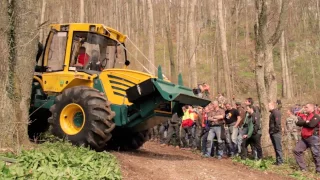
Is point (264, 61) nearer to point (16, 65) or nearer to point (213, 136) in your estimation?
point (213, 136)

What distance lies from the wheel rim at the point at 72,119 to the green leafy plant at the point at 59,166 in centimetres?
161

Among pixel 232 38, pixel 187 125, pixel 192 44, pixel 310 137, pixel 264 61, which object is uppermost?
pixel 232 38

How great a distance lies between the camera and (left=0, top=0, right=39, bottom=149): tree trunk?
7.48 meters

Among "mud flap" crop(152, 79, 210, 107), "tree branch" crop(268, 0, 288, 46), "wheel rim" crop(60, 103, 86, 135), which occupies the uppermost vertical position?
"tree branch" crop(268, 0, 288, 46)

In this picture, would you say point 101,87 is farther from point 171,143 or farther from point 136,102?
point 171,143

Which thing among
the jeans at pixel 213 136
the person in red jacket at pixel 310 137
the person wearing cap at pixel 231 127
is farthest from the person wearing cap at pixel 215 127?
the person in red jacket at pixel 310 137

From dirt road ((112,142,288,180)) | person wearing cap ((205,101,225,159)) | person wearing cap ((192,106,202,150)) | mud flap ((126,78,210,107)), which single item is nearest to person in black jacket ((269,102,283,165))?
person wearing cap ((205,101,225,159))

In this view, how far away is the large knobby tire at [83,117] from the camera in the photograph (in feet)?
28.5

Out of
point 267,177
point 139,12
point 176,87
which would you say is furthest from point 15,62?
point 139,12

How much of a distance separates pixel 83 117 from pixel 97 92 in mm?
637

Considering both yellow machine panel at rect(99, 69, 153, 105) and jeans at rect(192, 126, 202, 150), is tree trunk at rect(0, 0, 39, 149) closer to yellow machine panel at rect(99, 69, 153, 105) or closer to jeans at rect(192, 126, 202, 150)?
A: yellow machine panel at rect(99, 69, 153, 105)

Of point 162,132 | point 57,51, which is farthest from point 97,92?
point 162,132

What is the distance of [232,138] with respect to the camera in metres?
12.4

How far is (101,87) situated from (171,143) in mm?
7003
